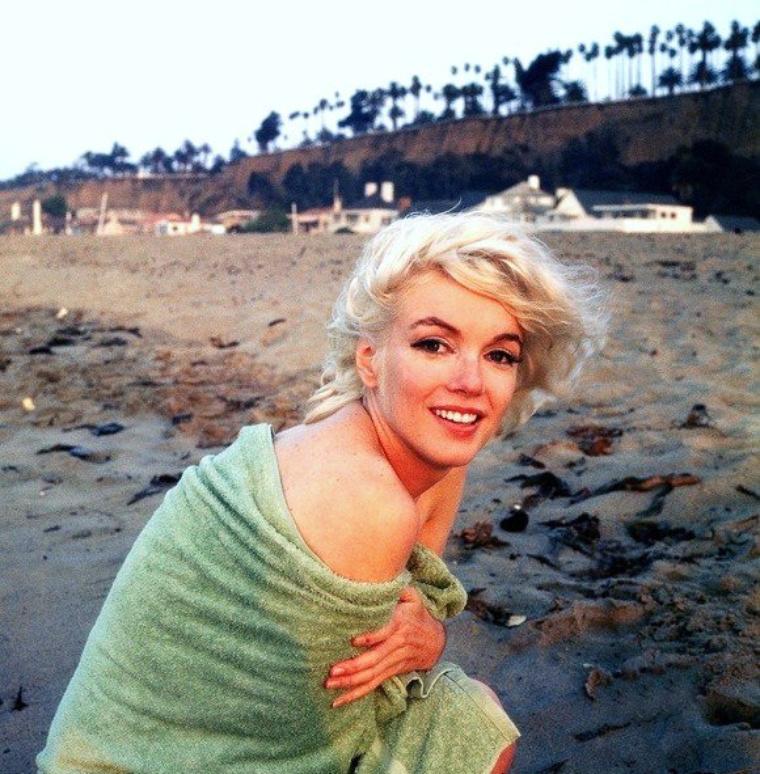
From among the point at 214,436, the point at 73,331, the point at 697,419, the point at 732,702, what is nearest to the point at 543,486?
the point at 697,419

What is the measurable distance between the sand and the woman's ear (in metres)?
1.03

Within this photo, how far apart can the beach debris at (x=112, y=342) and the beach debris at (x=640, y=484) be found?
5.13 metres

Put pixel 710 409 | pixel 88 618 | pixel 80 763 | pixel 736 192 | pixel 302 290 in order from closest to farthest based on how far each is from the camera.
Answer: pixel 80 763
pixel 88 618
pixel 710 409
pixel 302 290
pixel 736 192

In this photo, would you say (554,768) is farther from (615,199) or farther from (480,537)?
(615,199)

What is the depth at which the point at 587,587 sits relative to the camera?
9.42ft

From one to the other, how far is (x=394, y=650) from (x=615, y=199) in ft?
177

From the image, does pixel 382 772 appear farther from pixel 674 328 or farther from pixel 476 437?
pixel 674 328

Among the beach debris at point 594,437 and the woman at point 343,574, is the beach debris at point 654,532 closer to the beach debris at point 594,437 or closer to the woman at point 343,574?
the beach debris at point 594,437

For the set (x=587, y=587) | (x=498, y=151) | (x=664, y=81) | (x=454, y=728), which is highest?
(x=664, y=81)

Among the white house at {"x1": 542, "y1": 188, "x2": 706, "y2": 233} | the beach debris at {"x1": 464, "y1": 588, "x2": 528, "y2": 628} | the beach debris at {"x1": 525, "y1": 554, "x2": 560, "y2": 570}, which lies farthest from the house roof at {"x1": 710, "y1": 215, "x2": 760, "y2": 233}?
the beach debris at {"x1": 464, "y1": 588, "x2": 528, "y2": 628}

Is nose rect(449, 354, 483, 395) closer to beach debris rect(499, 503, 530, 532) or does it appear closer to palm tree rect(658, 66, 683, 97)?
beach debris rect(499, 503, 530, 532)

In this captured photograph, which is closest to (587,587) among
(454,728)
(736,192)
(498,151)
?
(454,728)

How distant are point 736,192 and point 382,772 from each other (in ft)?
178

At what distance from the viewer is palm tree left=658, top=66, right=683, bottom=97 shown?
234ft
